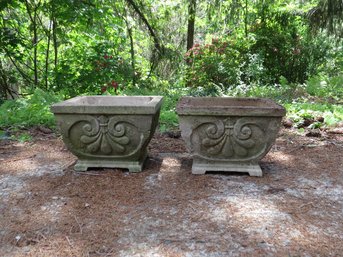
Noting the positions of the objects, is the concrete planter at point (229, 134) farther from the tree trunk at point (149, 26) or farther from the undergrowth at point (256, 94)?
the tree trunk at point (149, 26)

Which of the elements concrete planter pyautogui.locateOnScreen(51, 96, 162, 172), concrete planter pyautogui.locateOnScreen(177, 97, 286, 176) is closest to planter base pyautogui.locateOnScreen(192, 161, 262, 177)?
concrete planter pyautogui.locateOnScreen(177, 97, 286, 176)

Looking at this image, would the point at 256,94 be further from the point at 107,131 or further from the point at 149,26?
the point at 107,131

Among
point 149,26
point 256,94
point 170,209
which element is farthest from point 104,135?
point 149,26

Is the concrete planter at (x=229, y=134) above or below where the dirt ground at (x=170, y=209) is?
above

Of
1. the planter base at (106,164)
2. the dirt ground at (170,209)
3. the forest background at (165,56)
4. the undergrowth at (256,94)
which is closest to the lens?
the dirt ground at (170,209)

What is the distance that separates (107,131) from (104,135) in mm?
57

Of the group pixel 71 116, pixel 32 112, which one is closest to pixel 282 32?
pixel 32 112

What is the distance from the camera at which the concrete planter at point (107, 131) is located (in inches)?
126

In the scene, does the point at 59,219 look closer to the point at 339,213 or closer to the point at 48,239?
the point at 48,239

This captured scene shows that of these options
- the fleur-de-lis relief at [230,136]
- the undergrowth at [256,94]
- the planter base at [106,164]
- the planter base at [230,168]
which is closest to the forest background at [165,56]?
the undergrowth at [256,94]

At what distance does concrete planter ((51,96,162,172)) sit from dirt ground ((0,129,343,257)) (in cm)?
15

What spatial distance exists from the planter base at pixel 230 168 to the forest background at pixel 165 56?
2016 millimetres

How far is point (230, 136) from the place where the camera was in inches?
125

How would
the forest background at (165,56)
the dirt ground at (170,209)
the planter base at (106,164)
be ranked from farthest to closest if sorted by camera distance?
the forest background at (165,56) → the planter base at (106,164) → the dirt ground at (170,209)
